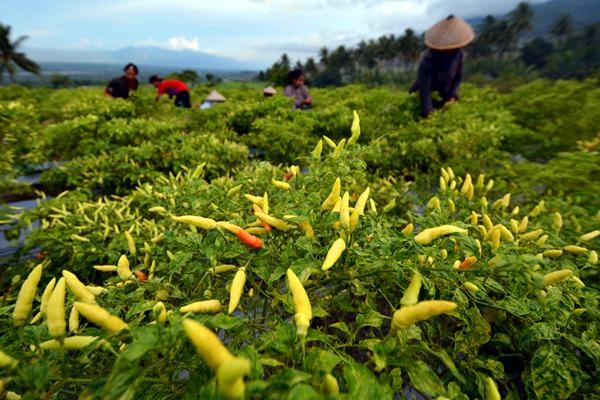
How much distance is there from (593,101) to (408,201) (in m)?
2.43

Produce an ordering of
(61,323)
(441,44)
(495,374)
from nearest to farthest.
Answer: (61,323), (495,374), (441,44)

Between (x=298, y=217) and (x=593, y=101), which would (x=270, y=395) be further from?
(x=593, y=101)

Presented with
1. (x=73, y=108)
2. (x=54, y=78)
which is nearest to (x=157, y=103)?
(x=73, y=108)

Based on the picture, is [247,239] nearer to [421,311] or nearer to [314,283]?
[314,283]

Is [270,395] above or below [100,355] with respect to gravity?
above

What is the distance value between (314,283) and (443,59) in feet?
18.0

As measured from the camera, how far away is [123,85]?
22.9ft

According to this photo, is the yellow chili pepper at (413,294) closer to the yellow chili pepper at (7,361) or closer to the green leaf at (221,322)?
the green leaf at (221,322)

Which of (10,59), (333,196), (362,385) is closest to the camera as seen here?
(362,385)

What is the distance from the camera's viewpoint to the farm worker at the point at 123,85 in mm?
6898

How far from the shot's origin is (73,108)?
222 inches

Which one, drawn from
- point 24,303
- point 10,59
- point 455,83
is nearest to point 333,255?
point 24,303

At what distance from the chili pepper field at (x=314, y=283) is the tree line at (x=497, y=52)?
44.2 m

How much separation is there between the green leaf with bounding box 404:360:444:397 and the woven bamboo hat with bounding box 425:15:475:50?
5475 millimetres
